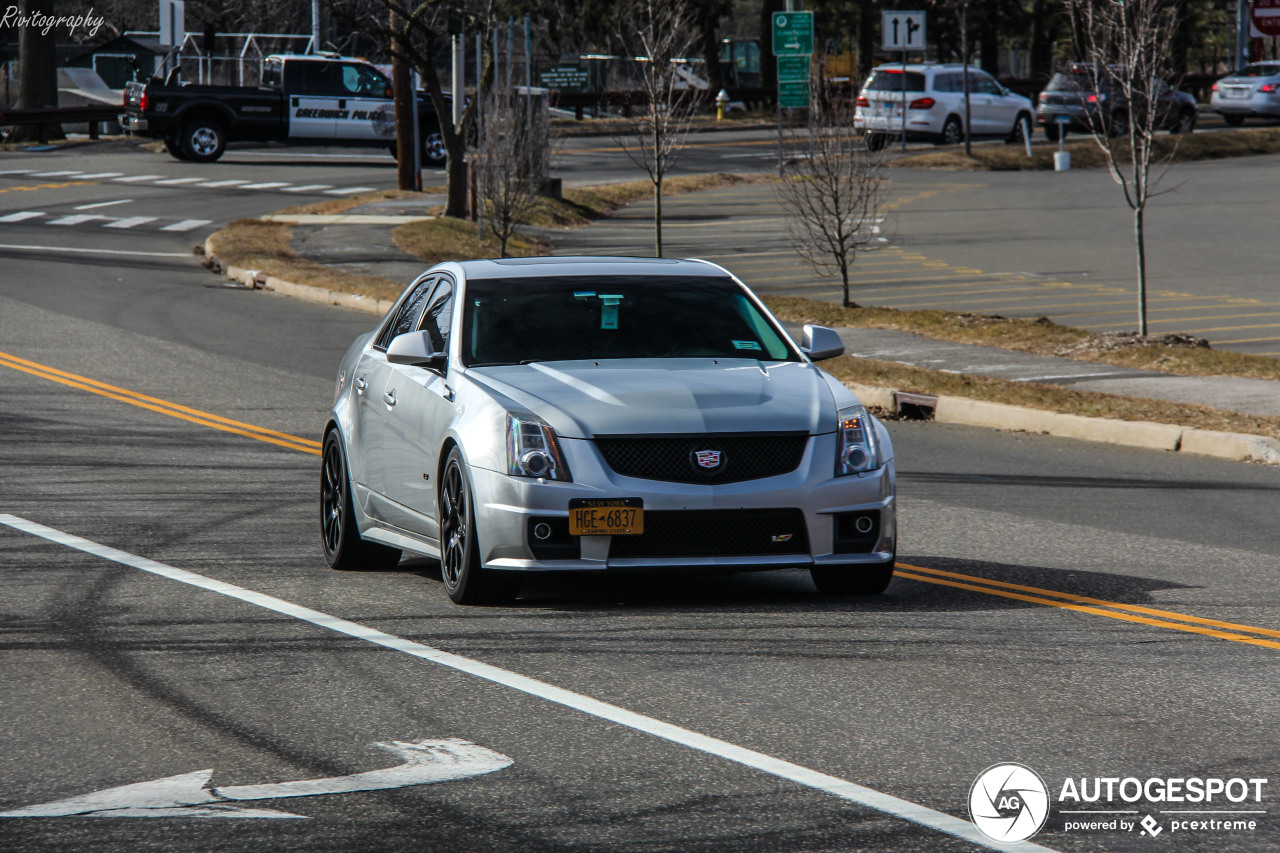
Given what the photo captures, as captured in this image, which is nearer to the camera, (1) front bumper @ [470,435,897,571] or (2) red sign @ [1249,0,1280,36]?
(1) front bumper @ [470,435,897,571]

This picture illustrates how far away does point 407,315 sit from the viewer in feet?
30.6

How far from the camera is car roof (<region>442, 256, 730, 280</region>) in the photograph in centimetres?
870

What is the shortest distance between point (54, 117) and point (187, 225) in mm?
20936

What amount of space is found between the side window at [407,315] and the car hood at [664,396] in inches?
49.3

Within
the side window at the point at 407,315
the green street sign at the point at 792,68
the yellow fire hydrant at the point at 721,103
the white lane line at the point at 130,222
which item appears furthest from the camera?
the yellow fire hydrant at the point at 721,103

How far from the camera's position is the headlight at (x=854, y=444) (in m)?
7.54

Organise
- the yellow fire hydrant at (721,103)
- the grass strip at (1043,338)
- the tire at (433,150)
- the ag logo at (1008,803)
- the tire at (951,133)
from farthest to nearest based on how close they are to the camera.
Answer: the yellow fire hydrant at (721,103)
the tire at (951,133)
the tire at (433,150)
the grass strip at (1043,338)
the ag logo at (1008,803)

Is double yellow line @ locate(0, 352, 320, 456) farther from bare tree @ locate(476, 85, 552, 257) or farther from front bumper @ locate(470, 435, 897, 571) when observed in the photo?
bare tree @ locate(476, 85, 552, 257)

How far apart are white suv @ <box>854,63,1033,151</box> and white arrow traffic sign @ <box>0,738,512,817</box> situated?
41355 mm

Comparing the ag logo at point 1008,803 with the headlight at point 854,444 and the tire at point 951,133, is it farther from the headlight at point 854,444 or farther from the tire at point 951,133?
the tire at point 951,133

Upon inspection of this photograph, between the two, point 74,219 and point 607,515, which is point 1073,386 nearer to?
point 607,515

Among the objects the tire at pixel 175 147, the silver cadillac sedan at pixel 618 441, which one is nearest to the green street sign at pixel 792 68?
the tire at pixel 175 147

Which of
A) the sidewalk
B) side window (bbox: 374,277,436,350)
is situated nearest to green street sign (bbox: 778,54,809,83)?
the sidewalk

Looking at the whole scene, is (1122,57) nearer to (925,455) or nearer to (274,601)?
(925,455)
